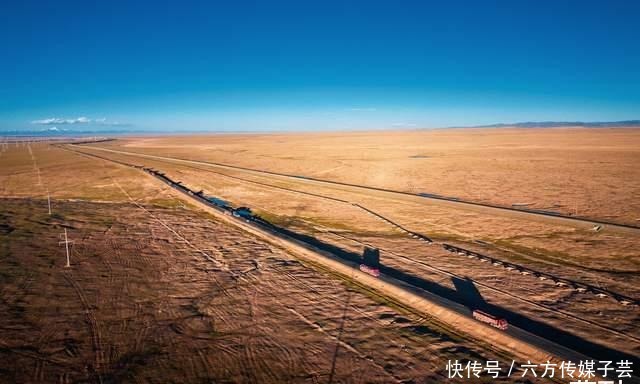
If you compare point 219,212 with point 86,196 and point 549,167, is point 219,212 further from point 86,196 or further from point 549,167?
point 549,167

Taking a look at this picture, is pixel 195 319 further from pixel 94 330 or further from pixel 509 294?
pixel 509 294

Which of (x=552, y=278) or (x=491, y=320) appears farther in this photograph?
(x=552, y=278)

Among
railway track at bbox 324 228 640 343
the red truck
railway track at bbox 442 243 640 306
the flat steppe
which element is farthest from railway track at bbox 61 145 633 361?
railway track at bbox 442 243 640 306

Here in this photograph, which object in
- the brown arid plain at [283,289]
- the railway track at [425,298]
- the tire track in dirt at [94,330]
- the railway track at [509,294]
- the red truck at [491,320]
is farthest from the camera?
the railway track at [509,294]

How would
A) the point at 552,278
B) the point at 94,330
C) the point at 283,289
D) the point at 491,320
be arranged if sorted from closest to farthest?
the point at 94,330 → the point at 491,320 → the point at 283,289 → the point at 552,278

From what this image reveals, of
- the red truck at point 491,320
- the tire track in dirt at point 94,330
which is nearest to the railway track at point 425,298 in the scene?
the red truck at point 491,320

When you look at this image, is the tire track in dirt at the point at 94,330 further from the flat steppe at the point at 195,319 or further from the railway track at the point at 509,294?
the railway track at the point at 509,294

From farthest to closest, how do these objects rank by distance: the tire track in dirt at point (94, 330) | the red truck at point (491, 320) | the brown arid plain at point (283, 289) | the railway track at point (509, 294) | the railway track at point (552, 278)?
the railway track at point (552, 278)
the railway track at point (509, 294)
the red truck at point (491, 320)
the brown arid plain at point (283, 289)
the tire track in dirt at point (94, 330)

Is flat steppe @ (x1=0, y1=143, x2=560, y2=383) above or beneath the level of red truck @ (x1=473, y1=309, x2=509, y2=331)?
beneath

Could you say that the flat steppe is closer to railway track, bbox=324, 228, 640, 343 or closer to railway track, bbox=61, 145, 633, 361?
railway track, bbox=61, 145, 633, 361

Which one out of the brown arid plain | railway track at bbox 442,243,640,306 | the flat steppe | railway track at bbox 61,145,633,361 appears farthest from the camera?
railway track at bbox 442,243,640,306

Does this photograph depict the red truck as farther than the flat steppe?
Yes

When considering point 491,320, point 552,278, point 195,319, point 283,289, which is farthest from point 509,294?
point 195,319
